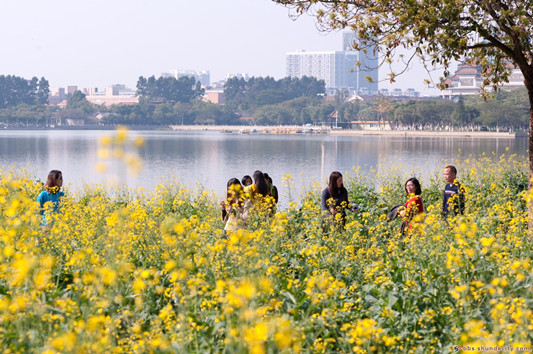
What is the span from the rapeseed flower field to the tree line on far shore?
A: 87.0 meters

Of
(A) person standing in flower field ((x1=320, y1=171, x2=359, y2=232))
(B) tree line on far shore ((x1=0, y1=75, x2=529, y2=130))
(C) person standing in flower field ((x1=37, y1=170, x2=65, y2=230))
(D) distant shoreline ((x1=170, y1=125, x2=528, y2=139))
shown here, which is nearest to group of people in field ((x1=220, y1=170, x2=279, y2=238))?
(A) person standing in flower field ((x1=320, y1=171, x2=359, y2=232))

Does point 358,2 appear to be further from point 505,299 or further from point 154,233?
point 505,299

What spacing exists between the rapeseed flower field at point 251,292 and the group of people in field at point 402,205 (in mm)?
575

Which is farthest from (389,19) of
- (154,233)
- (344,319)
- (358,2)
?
(344,319)

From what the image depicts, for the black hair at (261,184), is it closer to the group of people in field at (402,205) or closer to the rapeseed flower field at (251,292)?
the group of people in field at (402,205)

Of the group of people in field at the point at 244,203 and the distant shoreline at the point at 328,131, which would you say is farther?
the distant shoreline at the point at 328,131

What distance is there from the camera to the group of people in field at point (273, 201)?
250 inches

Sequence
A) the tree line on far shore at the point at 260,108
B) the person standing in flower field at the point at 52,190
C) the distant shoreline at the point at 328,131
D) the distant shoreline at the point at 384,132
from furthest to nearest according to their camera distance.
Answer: the tree line on far shore at the point at 260,108
the distant shoreline at the point at 328,131
the distant shoreline at the point at 384,132
the person standing in flower field at the point at 52,190

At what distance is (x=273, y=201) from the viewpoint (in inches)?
272

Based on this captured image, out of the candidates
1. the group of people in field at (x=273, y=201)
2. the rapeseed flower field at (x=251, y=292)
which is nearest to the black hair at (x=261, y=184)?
the group of people in field at (x=273, y=201)

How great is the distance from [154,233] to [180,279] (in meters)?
1.79

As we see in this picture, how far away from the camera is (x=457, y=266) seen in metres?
3.91

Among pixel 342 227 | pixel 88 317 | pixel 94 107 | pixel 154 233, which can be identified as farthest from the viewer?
pixel 94 107

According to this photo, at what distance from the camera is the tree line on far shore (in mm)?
92062
